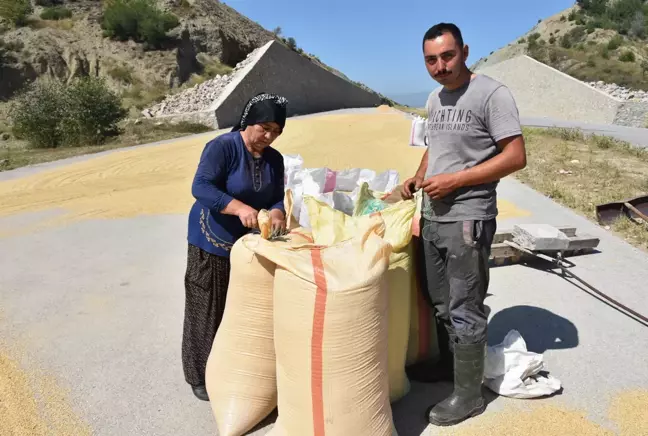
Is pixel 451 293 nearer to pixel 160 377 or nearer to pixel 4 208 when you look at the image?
pixel 160 377

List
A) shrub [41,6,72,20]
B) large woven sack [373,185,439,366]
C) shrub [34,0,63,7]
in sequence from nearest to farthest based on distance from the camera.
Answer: large woven sack [373,185,439,366], shrub [41,6,72,20], shrub [34,0,63,7]

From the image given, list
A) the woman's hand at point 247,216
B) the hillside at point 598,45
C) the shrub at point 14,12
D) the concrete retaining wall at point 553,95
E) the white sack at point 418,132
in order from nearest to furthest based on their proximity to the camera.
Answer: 1. the woman's hand at point 247,216
2. the white sack at point 418,132
3. the concrete retaining wall at point 553,95
4. the shrub at point 14,12
5. the hillside at point 598,45

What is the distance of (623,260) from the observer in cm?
415

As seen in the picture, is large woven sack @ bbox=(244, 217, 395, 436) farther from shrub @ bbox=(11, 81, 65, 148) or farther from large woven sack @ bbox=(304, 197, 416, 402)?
shrub @ bbox=(11, 81, 65, 148)

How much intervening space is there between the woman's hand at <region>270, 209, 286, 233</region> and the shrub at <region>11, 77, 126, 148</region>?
11574 millimetres

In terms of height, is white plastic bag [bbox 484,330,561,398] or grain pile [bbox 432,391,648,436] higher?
white plastic bag [bbox 484,330,561,398]

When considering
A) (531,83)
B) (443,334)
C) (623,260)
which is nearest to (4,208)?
(443,334)

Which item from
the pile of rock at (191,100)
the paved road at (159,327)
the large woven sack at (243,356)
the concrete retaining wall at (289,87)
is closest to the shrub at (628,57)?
the concrete retaining wall at (289,87)

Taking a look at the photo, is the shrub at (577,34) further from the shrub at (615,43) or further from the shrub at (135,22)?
A: the shrub at (135,22)

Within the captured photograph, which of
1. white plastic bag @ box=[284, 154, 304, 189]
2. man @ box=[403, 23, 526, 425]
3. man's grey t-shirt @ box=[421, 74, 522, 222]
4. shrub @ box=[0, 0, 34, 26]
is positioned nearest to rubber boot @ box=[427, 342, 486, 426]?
man @ box=[403, 23, 526, 425]

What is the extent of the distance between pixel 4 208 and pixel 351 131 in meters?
7.99

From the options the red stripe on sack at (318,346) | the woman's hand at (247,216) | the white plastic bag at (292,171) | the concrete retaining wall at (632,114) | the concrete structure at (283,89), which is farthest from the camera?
the concrete retaining wall at (632,114)

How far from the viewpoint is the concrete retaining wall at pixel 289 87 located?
1487cm

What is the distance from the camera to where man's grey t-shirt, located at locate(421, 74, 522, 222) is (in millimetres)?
1858
